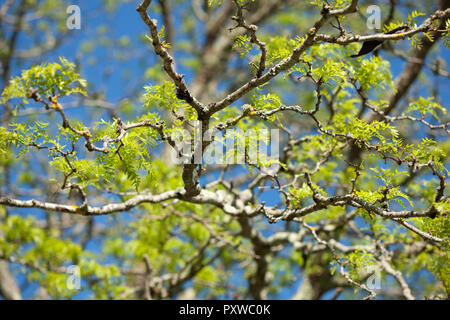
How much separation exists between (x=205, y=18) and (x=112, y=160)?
9.35 meters

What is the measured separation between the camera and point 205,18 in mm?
11445

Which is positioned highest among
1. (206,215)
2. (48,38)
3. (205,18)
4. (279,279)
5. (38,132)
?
(205,18)

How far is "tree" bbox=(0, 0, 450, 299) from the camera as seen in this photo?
284 centimetres

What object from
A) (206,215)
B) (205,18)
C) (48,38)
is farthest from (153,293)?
(205,18)

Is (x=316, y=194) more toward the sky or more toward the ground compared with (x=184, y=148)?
more toward the ground

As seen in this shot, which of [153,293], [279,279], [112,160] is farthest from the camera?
[279,279]

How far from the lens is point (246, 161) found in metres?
3.36

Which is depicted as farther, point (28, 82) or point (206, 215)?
point (206, 215)

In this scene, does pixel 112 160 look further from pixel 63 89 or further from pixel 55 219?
pixel 55 219

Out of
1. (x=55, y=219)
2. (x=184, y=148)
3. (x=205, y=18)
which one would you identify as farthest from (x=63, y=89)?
(x=205, y=18)

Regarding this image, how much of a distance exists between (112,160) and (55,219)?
6663 mm

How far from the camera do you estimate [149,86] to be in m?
3.01

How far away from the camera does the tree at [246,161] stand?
2838 millimetres

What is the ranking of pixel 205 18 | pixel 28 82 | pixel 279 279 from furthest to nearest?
pixel 205 18 < pixel 279 279 < pixel 28 82
